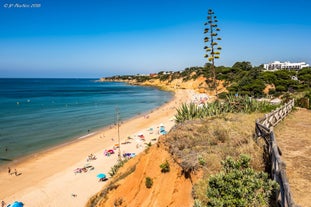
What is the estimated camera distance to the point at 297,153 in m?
7.07

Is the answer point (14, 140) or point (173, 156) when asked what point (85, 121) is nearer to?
point (14, 140)

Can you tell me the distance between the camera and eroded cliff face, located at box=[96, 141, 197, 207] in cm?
689

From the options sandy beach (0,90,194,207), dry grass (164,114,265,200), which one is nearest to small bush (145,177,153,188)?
dry grass (164,114,265,200)

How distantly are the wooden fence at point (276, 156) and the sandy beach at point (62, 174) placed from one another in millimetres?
10506

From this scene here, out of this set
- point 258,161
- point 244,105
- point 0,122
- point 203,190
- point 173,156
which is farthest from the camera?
point 0,122

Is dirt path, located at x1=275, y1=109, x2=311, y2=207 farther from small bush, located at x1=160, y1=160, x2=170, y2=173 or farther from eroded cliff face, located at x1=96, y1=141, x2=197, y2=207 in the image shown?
small bush, located at x1=160, y1=160, x2=170, y2=173

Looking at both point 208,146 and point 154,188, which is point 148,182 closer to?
point 154,188

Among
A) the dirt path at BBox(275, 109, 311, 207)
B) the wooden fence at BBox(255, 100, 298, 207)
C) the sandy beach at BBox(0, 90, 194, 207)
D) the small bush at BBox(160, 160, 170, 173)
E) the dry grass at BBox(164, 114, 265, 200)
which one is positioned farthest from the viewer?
the sandy beach at BBox(0, 90, 194, 207)

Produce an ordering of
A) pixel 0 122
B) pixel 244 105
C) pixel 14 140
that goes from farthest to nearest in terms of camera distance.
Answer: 1. pixel 0 122
2. pixel 14 140
3. pixel 244 105

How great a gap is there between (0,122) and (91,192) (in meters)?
28.8

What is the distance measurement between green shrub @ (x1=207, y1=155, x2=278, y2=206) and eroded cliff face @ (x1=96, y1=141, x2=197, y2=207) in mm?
2092

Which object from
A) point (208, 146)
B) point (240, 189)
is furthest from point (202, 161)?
point (240, 189)

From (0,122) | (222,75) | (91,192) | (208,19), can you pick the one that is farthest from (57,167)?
(222,75)

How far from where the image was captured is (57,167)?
18.7 metres
